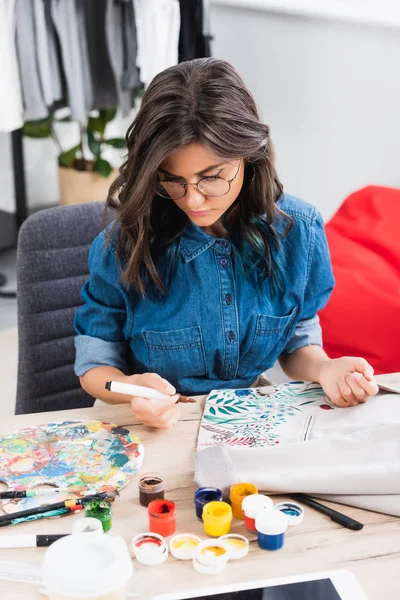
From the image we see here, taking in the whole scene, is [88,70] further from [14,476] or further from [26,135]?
[14,476]

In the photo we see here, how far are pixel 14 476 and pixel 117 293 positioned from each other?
419 millimetres

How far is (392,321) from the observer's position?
1910mm

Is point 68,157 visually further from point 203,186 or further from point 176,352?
→ point 203,186

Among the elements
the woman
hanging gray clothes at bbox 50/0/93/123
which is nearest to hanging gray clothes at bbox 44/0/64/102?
hanging gray clothes at bbox 50/0/93/123

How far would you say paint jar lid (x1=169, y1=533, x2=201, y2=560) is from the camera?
913 millimetres

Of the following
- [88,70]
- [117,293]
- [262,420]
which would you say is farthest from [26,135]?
[262,420]

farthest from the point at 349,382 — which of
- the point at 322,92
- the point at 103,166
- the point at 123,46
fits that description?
the point at 103,166

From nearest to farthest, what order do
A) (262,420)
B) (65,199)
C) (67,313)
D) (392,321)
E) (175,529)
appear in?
(175,529) → (262,420) → (67,313) → (392,321) → (65,199)

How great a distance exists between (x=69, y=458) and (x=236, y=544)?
28 cm

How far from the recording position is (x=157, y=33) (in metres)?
3.30

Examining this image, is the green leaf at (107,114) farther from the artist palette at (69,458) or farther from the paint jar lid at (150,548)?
the paint jar lid at (150,548)

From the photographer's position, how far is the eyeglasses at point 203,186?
3.93 ft

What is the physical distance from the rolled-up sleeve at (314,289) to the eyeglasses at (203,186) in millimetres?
263

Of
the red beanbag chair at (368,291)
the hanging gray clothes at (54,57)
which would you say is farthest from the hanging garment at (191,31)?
the red beanbag chair at (368,291)
